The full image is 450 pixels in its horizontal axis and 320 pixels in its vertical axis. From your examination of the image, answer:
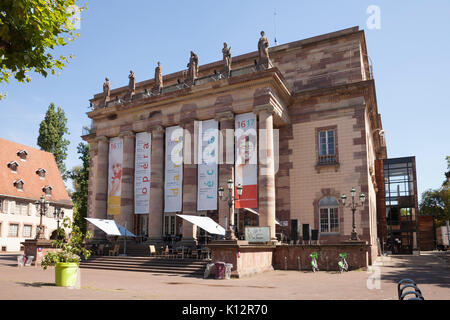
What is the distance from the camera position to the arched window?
27703 millimetres

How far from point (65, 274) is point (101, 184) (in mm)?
20770

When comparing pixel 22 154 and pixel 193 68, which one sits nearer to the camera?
pixel 193 68

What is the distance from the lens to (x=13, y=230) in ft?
150

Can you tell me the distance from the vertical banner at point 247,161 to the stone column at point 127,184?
32.2 feet

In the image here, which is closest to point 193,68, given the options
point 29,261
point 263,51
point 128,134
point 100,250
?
point 263,51

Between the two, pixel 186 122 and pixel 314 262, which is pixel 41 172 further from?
pixel 314 262

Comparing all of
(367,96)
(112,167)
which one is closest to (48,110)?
(112,167)

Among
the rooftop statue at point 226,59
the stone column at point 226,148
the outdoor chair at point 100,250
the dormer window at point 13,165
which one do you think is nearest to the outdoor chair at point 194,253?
the stone column at point 226,148

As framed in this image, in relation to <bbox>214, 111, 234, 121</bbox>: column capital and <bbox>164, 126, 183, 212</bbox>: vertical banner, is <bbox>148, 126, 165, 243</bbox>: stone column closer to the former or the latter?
<bbox>164, 126, 183, 212</bbox>: vertical banner

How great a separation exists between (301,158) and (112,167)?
632 inches

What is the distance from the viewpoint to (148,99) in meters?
32.1
